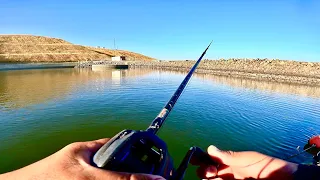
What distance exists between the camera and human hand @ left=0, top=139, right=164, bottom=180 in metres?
1.10

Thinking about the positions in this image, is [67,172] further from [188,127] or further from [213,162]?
[188,127]

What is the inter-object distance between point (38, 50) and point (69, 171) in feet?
402

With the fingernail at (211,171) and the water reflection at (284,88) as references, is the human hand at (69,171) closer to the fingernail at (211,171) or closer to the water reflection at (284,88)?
the fingernail at (211,171)

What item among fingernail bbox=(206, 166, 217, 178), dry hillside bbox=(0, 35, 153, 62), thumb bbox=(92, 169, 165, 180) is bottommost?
fingernail bbox=(206, 166, 217, 178)

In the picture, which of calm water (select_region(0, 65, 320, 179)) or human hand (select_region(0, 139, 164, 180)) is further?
calm water (select_region(0, 65, 320, 179))

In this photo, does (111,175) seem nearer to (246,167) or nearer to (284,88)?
(246,167)

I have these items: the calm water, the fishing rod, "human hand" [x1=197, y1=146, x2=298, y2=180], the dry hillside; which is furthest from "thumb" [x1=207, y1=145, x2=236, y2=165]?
the dry hillside

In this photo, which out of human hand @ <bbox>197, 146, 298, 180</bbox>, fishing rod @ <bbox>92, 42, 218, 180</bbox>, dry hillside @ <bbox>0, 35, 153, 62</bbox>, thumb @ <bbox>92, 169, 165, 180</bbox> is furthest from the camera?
dry hillside @ <bbox>0, 35, 153, 62</bbox>

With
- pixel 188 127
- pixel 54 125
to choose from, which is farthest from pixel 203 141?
pixel 54 125

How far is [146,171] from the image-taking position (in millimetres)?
1398

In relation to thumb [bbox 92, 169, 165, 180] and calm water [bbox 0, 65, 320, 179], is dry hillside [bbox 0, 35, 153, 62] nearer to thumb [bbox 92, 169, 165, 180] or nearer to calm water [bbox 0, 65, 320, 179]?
calm water [bbox 0, 65, 320, 179]

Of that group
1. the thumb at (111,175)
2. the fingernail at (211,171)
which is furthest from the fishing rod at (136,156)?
the fingernail at (211,171)

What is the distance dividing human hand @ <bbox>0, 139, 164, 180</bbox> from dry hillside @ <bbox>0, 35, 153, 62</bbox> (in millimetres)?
102723

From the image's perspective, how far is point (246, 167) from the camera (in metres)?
2.10
